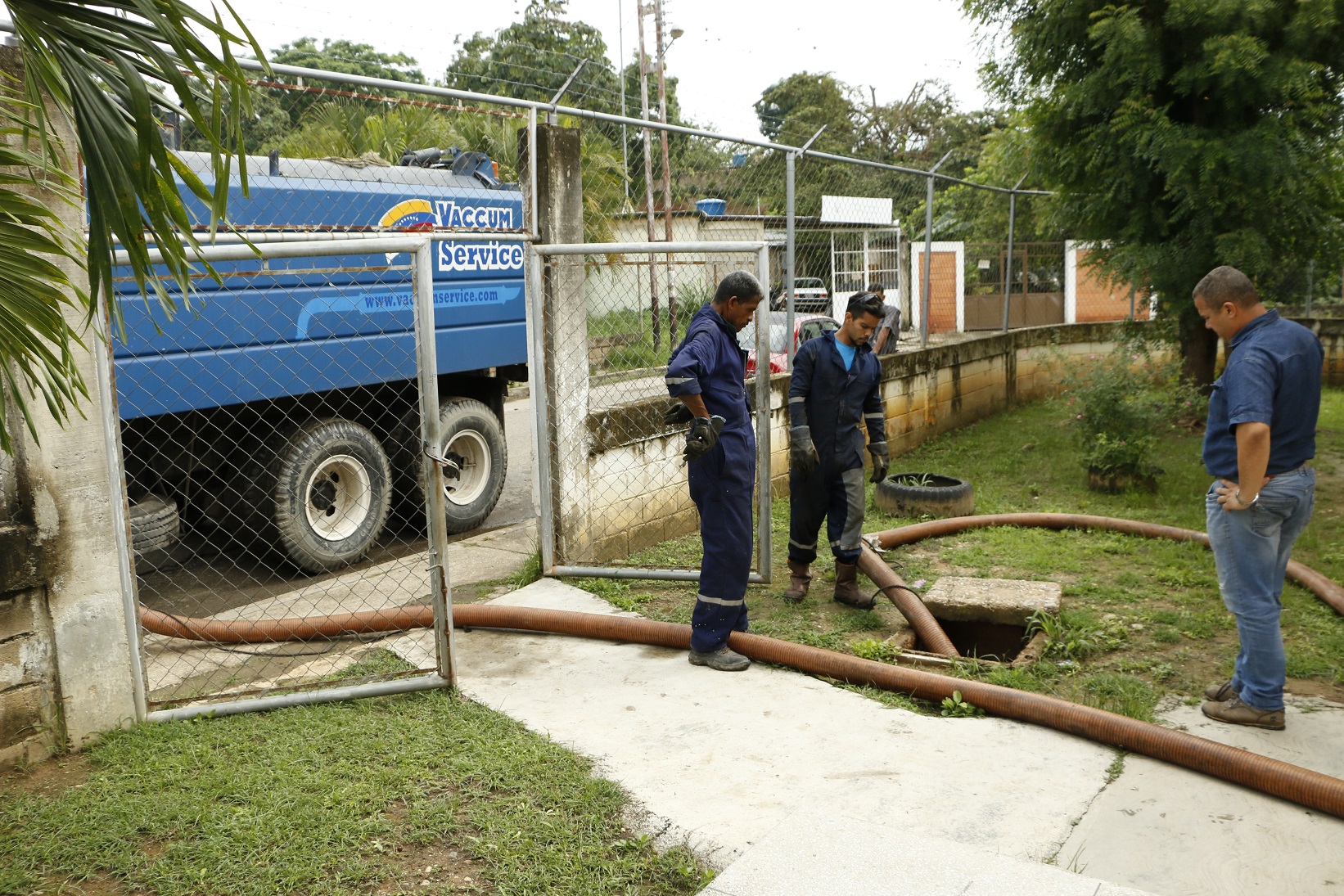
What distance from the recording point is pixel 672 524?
6.87 meters

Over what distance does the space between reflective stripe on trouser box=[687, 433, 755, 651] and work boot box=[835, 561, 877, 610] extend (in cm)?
118

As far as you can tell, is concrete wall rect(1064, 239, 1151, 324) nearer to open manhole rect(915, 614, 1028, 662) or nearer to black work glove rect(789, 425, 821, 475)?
open manhole rect(915, 614, 1028, 662)

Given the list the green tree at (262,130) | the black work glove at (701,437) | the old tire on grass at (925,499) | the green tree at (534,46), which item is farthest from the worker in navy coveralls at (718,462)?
the green tree at (534,46)

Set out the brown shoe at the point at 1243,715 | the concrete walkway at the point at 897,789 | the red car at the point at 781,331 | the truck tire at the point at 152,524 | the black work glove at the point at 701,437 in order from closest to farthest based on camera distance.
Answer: the concrete walkway at the point at 897,789 < the brown shoe at the point at 1243,715 < the black work glove at the point at 701,437 < the truck tire at the point at 152,524 < the red car at the point at 781,331

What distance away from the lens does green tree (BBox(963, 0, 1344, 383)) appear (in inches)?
329

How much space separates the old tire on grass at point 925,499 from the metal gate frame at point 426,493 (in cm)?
405

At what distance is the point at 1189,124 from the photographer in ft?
29.8

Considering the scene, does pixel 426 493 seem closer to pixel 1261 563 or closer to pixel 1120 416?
pixel 1261 563

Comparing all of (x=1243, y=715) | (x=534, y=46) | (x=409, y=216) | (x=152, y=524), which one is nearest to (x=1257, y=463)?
(x=1243, y=715)

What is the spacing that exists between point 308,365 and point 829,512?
3186 mm

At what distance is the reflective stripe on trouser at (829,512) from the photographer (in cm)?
543

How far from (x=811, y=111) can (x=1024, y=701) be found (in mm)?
35567

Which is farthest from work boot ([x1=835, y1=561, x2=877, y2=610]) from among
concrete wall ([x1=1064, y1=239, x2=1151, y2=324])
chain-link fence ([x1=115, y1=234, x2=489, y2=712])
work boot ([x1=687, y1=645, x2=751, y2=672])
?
concrete wall ([x1=1064, y1=239, x2=1151, y2=324])

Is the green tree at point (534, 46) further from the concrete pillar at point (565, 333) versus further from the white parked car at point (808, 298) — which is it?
the concrete pillar at point (565, 333)
